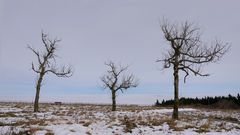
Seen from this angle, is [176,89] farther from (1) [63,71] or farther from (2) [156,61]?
(1) [63,71]

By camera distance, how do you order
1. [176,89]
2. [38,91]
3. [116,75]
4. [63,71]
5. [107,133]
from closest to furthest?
1. [107,133]
2. [176,89]
3. [38,91]
4. [63,71]
5. [116,75]

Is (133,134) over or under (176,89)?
under

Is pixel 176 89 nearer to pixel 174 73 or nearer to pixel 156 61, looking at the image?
pixel 174 73

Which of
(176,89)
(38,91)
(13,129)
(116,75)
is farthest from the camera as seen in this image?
(116,75)

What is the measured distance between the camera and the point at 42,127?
1780cm

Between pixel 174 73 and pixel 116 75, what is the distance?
703 inches

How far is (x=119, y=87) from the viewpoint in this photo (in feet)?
148


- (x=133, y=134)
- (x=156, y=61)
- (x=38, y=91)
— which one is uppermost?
(x=156, y=61)

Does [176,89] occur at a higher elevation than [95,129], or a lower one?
higher

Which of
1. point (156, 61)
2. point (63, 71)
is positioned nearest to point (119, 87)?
point (63, 71)

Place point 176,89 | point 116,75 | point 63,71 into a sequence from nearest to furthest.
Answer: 1. point 176,89
2. point 63,71
3. point 116,75

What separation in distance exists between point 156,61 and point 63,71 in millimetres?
15013

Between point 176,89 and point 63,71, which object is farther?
point 63,71

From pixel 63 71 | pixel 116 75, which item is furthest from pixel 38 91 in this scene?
pixel 116 75
